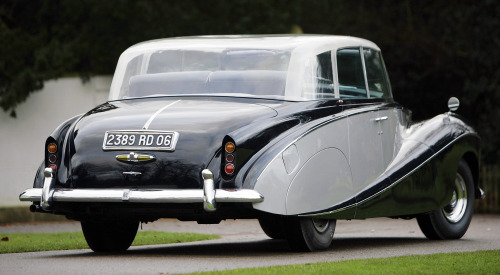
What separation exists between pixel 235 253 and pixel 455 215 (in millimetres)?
3078

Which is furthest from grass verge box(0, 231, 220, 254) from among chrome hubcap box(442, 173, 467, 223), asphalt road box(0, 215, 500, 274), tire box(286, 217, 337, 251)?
chrome hubcap box(442, 173, 467, 223)

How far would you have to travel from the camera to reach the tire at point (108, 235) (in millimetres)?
9789

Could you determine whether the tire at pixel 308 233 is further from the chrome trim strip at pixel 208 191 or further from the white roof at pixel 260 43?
the white roof at pixel 260 43

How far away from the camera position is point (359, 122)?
9.98 meters

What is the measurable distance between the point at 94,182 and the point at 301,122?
1.86 metres

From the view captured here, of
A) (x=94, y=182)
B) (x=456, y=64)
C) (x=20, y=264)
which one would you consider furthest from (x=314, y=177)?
(x=456, y=64)

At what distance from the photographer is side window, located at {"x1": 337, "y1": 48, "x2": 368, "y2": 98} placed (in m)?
10.1

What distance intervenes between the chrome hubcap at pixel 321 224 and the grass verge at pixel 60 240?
264 cm

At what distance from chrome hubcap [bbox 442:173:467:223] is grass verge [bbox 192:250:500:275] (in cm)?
267

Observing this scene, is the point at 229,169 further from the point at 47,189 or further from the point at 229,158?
the point at 47,189

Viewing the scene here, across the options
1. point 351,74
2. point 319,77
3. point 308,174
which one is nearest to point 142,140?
point 308,174

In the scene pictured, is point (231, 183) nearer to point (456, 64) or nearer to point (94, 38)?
point (94, 38)

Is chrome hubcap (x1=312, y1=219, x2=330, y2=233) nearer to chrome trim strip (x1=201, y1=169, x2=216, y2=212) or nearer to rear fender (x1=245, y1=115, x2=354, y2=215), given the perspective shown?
rear fender (x1=245, y1=115, x2=354, y2=215)

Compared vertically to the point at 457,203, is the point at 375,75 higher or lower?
higher
